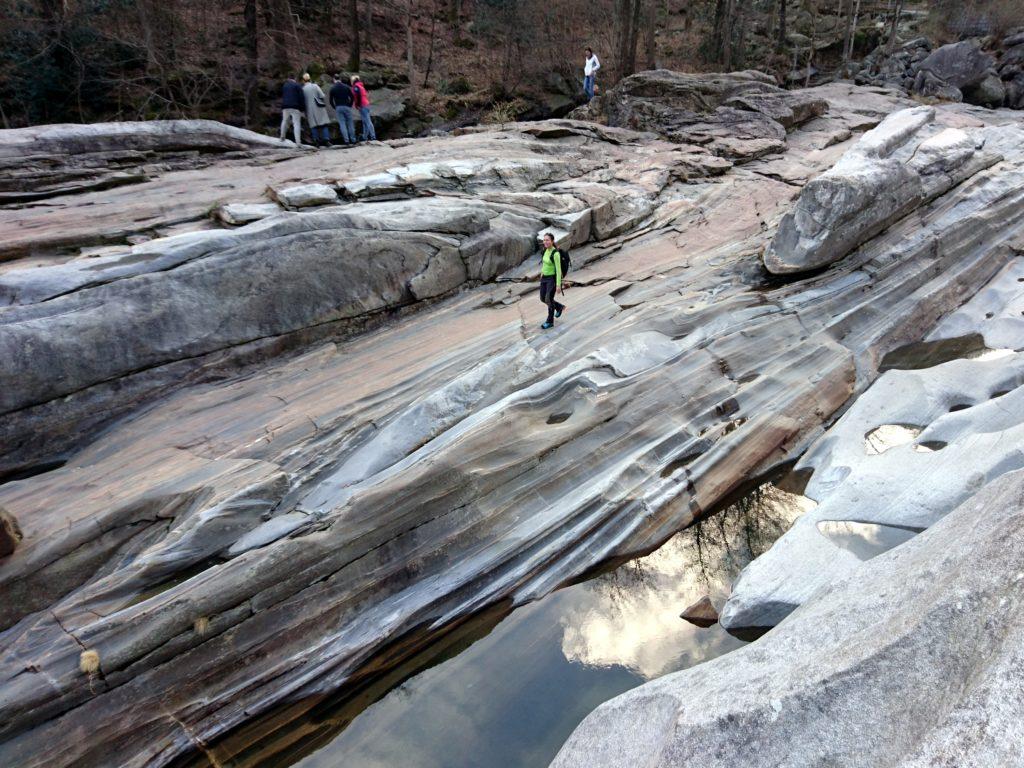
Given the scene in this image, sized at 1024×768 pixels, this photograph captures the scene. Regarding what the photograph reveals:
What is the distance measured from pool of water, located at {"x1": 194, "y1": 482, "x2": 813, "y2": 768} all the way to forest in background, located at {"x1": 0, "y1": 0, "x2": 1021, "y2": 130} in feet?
58.6

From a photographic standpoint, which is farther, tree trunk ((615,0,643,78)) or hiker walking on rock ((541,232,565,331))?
tree trunk ((615,0,643,78))

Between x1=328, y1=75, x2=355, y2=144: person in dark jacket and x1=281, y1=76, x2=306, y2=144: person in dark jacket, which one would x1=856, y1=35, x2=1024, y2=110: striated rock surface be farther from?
x1=281, y1=76, x2=306, y2=144: person in dark jacket

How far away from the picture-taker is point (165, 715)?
21.2 feet

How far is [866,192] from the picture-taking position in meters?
12.1

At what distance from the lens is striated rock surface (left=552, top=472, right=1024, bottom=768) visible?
151 inches

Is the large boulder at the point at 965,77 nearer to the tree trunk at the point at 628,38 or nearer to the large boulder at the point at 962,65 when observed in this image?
the large boulder at the point at 962,65

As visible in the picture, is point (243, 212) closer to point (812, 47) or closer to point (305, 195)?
point (305, 195)

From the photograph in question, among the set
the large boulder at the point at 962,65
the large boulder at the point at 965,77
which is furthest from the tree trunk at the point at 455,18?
the large boulder at the point at 962,65

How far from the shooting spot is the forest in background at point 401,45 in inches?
757

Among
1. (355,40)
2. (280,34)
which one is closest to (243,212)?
(355,40)

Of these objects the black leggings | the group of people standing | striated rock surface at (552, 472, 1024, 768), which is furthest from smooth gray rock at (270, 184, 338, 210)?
striated rock surface at (552, 472, 1024, 768)

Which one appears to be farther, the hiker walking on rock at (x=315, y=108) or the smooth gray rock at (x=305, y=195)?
the hiker walking on rock at (x=315, y=108)

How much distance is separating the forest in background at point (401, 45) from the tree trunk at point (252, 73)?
0.04 meters

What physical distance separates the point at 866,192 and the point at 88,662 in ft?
41.7
